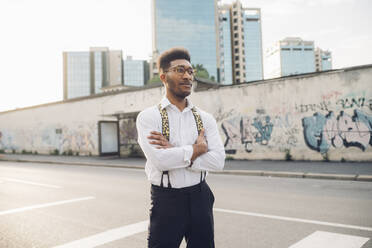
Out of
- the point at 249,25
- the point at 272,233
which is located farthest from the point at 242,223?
the point at 249,25

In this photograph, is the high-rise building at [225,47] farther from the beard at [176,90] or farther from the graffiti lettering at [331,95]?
the beard at [176,90]

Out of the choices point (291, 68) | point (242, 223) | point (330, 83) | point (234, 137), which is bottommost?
point (242, 223)

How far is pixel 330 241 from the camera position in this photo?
3.58 metres

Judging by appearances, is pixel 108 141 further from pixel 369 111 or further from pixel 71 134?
pixel 369 111

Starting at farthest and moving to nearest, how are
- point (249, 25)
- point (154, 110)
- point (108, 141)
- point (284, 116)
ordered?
1. point (249, 25)
2. point (108, 141)
3. point (284, 116)
4. point (154, 110)

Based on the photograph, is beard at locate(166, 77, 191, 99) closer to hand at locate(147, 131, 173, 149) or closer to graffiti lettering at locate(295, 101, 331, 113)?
hand at locate(147, 131, 173, 149)

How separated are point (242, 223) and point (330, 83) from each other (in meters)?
9.61

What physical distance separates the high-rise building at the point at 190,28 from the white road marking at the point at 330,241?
9158 cm

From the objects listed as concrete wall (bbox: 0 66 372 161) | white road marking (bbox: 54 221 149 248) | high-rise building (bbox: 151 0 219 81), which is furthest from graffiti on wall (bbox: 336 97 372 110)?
high-rise building (bbox: 151 0 219 81)

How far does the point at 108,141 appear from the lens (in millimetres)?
21047

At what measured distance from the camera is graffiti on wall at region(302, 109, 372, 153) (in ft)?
36.1

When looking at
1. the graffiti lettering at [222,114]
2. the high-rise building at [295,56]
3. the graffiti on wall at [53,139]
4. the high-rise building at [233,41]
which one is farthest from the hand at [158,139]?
the high-rise building at [295,56]

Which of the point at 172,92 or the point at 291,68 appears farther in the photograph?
the point at 291,68

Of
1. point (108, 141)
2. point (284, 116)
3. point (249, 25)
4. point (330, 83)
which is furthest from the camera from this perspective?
point (249, 25)
